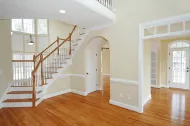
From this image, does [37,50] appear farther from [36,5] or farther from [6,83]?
[36,5]

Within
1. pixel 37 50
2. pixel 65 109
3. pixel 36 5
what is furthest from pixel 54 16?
pixel 37 50

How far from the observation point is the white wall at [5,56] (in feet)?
13.8

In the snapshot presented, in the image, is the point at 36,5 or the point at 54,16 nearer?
the point at 36,5

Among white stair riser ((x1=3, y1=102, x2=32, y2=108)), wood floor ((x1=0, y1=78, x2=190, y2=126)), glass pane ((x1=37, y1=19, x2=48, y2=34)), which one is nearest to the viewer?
wood floor ((x1=0, y1=78, x2=190, y2=126))

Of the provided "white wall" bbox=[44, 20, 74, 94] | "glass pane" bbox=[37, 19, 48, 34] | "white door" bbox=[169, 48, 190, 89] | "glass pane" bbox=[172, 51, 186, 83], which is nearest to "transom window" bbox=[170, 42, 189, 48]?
"white door" bbox=[169, 48, 190, 89]

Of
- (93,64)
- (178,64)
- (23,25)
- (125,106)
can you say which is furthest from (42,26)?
(178,64)

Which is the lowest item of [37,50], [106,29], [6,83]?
[6,83]

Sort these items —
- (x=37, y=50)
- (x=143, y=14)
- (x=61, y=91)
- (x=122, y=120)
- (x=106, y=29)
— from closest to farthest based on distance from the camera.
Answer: (x=122, y=120) → (x=143, y=14) → (x=106, y=29) → (x=61, y=91) → (x=37, y=50)

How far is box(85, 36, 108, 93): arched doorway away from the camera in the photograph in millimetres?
5379

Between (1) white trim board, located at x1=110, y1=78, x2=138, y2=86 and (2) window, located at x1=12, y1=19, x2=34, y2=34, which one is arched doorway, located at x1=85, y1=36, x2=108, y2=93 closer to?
(1) white trim board, located at x1=110, y1=78, x2=138, y2=86

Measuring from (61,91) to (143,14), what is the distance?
4538mm

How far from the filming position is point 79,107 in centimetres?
406

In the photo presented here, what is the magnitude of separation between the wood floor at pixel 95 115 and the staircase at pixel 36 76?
0.34 meters

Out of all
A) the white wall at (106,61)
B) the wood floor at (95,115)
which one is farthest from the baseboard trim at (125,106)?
the white wall at (106,61)
